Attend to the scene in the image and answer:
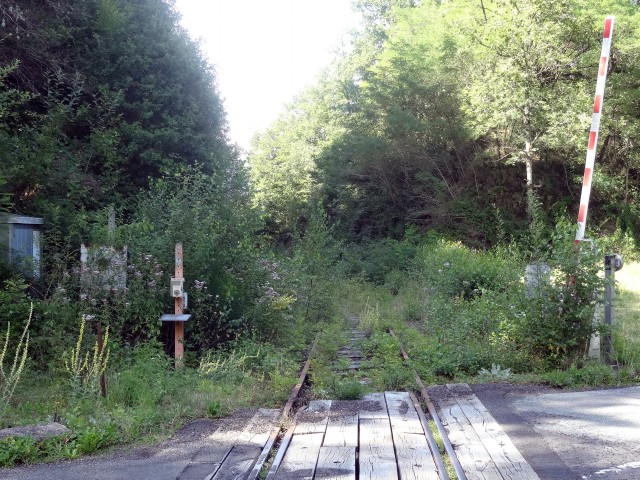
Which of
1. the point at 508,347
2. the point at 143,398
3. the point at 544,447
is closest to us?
the point at 544,447

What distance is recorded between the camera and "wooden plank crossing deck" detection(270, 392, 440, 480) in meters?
4.90

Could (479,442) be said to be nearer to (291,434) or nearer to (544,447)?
(544,447)

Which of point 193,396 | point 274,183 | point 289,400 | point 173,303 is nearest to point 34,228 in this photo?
point 173,303

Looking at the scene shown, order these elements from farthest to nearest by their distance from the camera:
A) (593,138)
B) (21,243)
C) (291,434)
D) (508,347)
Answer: (21,243) < (593,138) < (508,347) < (291,434)

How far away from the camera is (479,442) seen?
5.71 m

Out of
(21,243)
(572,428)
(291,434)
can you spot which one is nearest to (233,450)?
(291,434)

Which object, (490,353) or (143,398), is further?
(490,353)

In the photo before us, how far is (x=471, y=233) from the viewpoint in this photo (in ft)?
92.7

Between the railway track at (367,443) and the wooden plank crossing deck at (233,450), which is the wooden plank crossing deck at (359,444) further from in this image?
the wooden plank crossing deck at (233,450)

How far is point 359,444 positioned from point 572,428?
2163 millimetres

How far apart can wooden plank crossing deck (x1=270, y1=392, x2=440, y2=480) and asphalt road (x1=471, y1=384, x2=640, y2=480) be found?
0.94 metres

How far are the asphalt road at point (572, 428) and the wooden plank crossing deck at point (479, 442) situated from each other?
0.12 metres

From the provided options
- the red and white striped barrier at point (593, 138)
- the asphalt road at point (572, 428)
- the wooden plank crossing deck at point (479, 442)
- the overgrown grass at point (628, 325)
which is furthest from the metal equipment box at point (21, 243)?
the overgrown grass at point (628, 325)

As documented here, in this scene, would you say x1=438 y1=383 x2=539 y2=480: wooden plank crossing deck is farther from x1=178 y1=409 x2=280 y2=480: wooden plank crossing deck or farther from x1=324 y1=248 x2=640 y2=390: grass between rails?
x1=178 y1=409 x2=280 y2=480: wooden plank crossing deck
